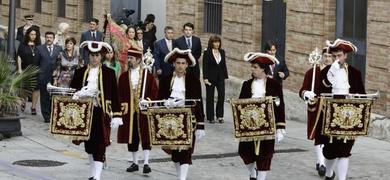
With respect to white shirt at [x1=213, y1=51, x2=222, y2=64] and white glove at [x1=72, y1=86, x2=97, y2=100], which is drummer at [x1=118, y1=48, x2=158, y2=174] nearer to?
white glove at [x1=72, y1=86, x2=97, y2=100]

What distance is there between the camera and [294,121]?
67.6ft

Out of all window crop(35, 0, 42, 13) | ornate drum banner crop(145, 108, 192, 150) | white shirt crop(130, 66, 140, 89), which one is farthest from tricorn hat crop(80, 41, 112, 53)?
window crop(35, 0, 42, 13)

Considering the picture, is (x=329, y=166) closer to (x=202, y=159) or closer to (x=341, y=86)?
(x=341, y=86)

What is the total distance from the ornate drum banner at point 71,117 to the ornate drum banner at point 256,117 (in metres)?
1.82

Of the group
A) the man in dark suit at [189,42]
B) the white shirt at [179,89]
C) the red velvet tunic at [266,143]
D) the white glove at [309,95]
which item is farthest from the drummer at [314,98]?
the man in dark suit at [189,42]

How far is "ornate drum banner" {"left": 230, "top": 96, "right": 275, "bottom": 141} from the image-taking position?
12922 mm

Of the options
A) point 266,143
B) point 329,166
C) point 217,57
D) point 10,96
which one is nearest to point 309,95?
point 329,166

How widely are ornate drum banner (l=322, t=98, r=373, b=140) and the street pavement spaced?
1.31 meters

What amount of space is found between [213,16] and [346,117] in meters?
11.1

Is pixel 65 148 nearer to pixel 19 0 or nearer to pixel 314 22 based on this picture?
pixel 314 22

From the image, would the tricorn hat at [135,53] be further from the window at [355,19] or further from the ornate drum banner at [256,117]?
the window at [355,19]

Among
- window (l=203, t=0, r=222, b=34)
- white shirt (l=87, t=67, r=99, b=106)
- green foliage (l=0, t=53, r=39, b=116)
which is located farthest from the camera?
window (l=203, t=0, r=222, b=34)

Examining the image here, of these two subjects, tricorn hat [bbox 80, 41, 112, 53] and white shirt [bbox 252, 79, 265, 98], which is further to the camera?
tricorn hat [bbox 80, 41, 112, 53]

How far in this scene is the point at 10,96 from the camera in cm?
1745
